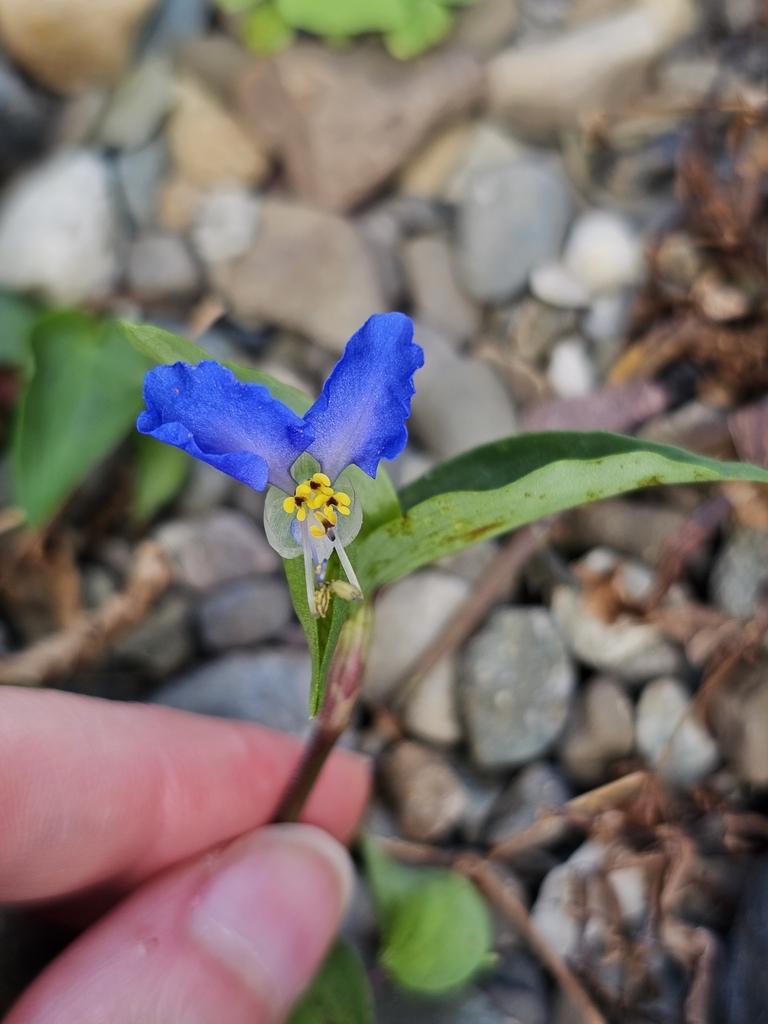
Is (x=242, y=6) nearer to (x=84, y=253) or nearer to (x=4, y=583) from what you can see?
(x=84, y=253)

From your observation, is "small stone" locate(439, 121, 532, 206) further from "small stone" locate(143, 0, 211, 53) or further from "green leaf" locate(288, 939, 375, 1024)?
"green leaf" locate(288, 939, 375, 1024)

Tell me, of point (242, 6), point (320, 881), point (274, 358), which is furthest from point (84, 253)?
point (320, 881)

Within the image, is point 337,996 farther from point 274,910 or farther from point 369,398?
point 369,398

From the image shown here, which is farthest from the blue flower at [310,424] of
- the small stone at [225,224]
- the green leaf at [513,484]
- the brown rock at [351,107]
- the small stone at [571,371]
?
the brown rock at [351,107]

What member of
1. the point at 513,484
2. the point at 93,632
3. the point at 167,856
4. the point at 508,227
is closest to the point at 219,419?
the point at 513,484

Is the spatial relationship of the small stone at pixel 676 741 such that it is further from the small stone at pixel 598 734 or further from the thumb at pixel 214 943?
the thumb at pixel 214 943

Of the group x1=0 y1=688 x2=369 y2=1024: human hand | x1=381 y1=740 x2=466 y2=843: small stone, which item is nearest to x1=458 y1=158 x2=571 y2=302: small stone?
x1=381 y1=740 x2=466 y2=843: small stone
